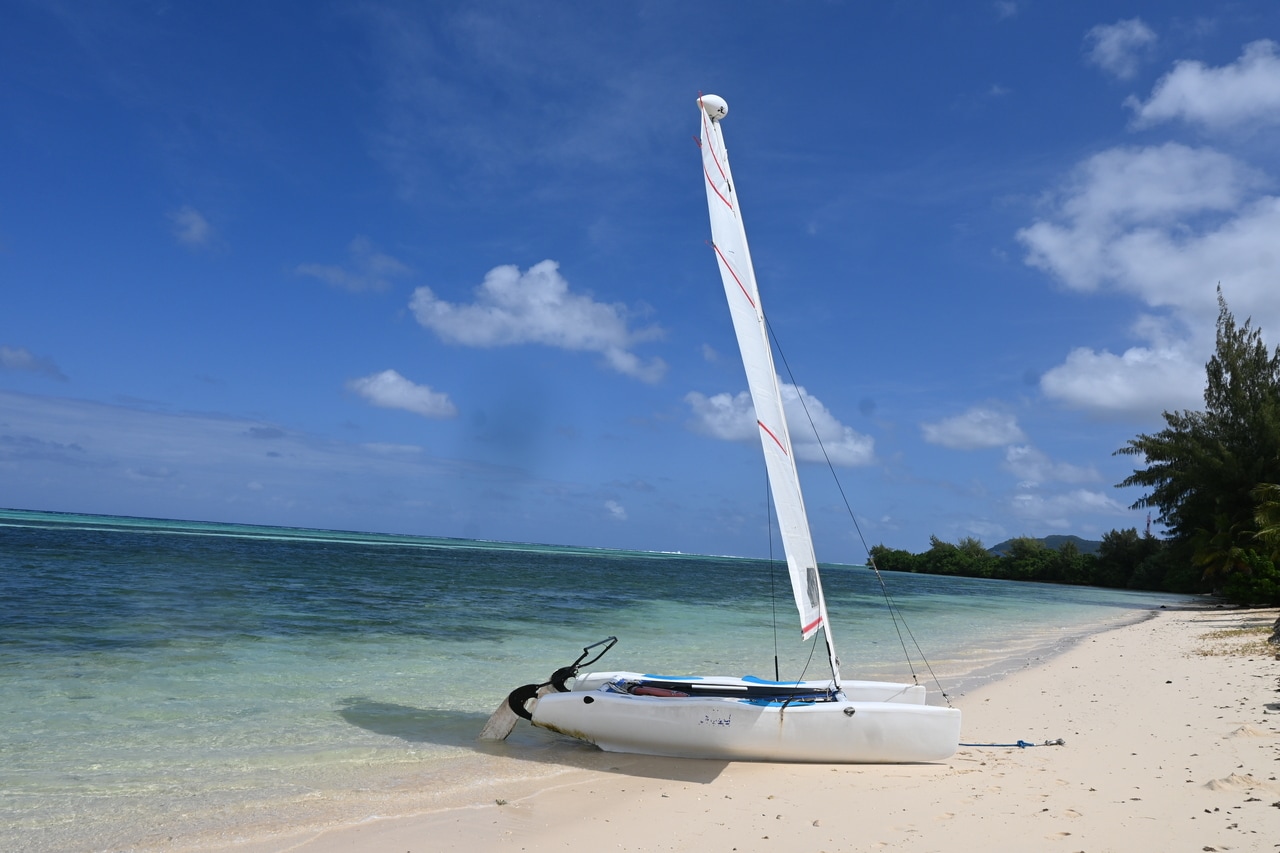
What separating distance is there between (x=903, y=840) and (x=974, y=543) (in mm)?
99857

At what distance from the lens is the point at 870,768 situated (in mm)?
6836

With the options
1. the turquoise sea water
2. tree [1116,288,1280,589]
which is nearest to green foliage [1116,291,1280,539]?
tree [1116,288,1280,589]

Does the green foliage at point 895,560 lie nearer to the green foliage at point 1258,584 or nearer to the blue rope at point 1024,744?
the green foliage at point 1258,584

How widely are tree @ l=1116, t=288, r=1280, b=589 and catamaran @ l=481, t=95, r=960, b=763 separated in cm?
2877

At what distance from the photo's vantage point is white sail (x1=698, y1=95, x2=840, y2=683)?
7.72 m

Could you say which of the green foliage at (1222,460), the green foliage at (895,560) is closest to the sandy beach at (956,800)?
the green foliage at (1222,460)

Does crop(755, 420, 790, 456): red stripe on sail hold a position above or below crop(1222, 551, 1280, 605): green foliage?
above

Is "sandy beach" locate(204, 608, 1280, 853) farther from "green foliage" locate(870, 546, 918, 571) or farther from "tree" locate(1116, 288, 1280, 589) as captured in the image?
"green foliage" locate(870, 546, 918, 571)

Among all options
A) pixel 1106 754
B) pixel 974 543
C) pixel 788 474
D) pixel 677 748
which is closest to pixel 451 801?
pixel 677 748

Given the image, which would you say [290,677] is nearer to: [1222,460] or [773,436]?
[773,436]

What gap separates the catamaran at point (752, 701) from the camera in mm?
6930

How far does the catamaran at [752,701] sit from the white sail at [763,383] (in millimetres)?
10

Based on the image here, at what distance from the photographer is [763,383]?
7.89m

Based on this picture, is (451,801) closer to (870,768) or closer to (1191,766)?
(870,768)
